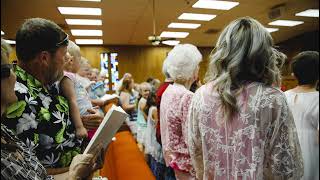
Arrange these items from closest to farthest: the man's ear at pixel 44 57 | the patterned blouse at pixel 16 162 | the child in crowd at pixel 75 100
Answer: the patterned blouse at pixel 16 162 → the man's ear at pixel 44 57 → the child in crowd at pixel 75 100

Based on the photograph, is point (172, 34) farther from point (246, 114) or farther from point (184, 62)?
point (246, 114)

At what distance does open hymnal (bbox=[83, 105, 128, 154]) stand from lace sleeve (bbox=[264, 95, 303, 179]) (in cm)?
60

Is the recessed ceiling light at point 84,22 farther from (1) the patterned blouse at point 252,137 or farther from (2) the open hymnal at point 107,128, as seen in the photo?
(1) the patterned blouse at point 252,137

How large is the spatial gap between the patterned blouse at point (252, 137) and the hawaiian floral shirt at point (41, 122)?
0.58 meters

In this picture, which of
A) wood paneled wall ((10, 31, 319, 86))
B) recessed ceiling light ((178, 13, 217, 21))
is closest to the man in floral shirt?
wood paneled wall ((10, 31, 319, 86))

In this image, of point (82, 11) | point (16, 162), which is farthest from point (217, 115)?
point (82, 11)

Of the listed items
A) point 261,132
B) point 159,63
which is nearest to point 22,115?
point 261,132

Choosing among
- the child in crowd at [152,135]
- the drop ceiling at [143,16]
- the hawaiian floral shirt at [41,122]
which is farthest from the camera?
the child in crowd at [152,135]

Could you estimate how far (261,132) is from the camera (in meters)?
1.11

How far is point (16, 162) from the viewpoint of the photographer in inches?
32.6

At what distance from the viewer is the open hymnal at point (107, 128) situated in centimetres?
115

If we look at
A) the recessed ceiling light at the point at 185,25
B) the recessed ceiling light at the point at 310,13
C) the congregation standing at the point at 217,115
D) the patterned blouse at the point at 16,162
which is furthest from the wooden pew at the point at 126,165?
the recessed ceiling light at the point at 310,13

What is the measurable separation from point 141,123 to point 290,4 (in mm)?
2546

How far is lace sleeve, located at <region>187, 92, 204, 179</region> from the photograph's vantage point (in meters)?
1.30
